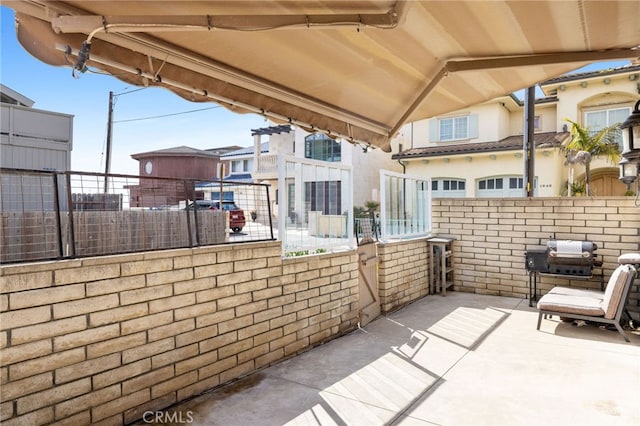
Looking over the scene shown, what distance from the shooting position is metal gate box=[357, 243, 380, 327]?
18.0 feet

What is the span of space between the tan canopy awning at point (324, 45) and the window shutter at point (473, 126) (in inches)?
541

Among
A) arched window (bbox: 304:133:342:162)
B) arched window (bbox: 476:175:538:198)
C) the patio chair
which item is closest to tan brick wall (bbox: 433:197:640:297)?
the patio chair

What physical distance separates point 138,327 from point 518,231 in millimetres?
6502

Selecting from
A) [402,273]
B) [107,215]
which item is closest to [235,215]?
[107,215]

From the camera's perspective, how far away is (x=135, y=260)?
116 inches

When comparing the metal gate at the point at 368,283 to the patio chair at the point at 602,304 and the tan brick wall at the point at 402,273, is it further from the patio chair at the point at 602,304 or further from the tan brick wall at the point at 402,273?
the patio chair at the point at 602,304

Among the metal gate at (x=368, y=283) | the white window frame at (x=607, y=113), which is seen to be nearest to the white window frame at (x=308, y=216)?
the metal gate at (x=368, y=283)

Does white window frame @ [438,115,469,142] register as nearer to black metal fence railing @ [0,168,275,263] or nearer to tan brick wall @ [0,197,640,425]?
tan brick wall @ [0,197,640,425]

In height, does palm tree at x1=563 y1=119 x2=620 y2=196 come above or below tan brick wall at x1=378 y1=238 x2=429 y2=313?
above

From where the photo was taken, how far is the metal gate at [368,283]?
549 centimetres

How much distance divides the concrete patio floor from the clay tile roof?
10867mm

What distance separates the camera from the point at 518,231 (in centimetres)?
715

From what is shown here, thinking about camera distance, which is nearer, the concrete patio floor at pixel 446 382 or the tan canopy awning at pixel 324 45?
the tan canopy awning at pixel 324 45

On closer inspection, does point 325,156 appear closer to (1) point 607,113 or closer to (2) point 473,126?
(2) point 473,126
